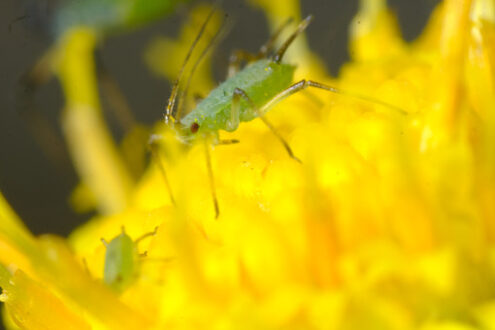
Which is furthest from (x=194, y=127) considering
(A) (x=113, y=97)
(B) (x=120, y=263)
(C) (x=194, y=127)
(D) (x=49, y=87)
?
(D) (x=49, y=87)

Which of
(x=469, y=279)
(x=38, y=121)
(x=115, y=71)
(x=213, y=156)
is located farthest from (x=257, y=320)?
(x=115, y=71)

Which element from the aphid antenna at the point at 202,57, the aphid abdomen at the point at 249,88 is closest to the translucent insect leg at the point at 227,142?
the aphid abdomen at the point at 249,88

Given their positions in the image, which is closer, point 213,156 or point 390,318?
point 390,318

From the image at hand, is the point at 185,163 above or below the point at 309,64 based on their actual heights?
below

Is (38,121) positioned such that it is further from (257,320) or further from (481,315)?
(481,315)

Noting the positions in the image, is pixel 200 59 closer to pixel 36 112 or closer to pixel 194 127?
pixel 194 127

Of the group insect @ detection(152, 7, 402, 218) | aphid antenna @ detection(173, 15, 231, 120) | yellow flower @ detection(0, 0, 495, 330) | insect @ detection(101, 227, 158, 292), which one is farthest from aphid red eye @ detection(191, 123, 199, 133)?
insect @ detection(101, 227, 158, 292)
